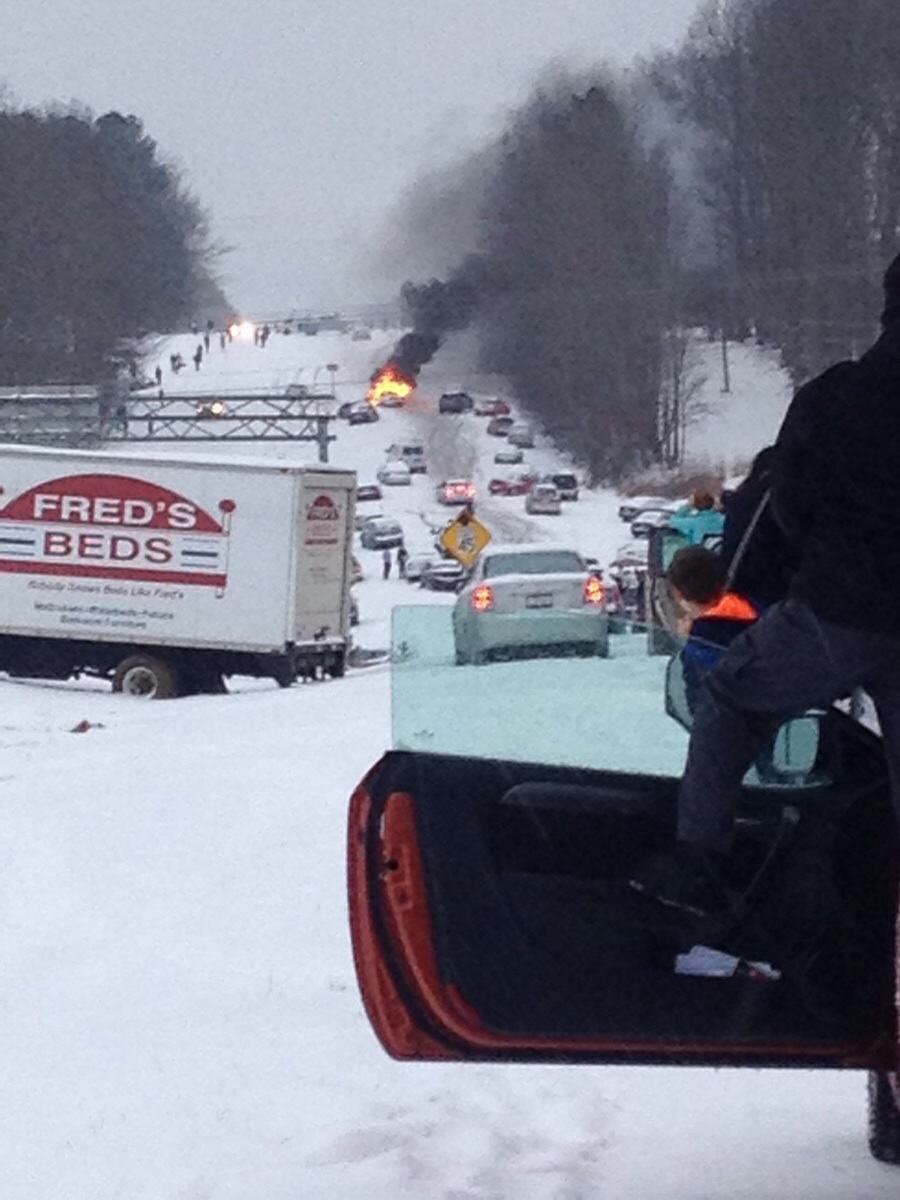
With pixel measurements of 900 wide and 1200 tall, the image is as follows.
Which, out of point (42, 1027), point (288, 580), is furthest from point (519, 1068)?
point (288, 580)

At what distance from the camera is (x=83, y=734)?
20.6 m

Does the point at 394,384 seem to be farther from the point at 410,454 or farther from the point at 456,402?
the point at 410,454

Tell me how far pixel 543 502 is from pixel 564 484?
2999 millimetres

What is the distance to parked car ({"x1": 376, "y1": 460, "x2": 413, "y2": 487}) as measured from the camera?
70562 millimetres

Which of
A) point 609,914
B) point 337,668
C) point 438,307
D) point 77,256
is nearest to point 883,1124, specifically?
point 609,914

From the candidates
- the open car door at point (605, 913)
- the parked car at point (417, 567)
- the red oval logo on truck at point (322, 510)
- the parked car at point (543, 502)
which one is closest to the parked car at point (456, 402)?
the parked car at point (543, 502)

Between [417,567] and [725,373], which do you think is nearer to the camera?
[417,567]

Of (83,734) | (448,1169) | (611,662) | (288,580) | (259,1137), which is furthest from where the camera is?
(288,580)

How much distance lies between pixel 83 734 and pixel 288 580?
28.9 feet

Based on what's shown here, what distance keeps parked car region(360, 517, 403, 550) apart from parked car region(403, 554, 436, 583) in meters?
5.13

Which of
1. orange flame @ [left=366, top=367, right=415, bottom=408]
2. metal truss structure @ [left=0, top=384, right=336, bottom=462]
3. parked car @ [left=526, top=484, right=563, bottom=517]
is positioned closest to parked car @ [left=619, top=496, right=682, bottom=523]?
parked car @ [left=526, top=484, right=563, bottom=517]

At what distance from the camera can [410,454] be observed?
73.0m

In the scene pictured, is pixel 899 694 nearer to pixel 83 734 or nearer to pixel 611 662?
pixel 611 662

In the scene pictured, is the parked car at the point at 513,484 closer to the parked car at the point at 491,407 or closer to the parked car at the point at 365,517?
the parked car at the point at 491,407
